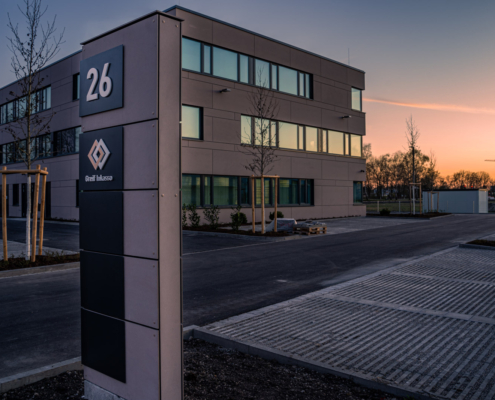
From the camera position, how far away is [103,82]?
377 cm

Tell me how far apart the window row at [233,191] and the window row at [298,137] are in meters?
2.50

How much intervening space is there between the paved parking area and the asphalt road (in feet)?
2.91

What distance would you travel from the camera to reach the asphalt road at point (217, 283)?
18.4 feet

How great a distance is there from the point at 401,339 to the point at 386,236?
14841 mm

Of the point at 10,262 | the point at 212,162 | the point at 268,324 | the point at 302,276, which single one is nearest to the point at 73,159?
the point at 212,162

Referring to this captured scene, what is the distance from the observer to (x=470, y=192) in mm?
43688

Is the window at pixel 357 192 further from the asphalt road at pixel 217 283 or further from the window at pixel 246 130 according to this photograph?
the asphalt road at pixel 217 283

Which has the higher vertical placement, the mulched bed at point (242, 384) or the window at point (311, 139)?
the window at point (311, 139)

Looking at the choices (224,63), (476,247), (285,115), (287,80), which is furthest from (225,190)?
(476,247)

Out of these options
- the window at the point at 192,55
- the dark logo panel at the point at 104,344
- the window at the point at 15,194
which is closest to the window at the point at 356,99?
the window at the point at 192,55

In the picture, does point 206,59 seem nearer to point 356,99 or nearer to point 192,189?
point 192,189

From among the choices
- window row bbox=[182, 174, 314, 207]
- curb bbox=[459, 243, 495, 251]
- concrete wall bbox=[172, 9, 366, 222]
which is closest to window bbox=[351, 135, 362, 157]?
concrete wall bbox=[172, 9, 366, 222]

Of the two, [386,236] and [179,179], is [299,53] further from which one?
[179,179]

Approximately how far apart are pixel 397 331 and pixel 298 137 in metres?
26.6
